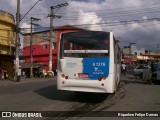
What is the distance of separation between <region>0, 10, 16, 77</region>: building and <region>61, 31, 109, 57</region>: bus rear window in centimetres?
2519

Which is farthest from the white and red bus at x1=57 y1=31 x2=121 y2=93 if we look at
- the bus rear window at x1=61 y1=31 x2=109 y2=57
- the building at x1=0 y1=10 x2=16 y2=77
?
the building at x1=0 y1=10 x2=16 y2=77

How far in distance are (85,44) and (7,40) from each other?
93.6 ft

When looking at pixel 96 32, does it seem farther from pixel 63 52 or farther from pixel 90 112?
pixel 90 112

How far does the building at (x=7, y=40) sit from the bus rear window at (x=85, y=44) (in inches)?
992

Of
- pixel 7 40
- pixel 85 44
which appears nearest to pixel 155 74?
pixel 85 44

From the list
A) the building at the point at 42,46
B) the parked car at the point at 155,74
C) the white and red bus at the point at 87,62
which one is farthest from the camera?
the building at the point at 42,46

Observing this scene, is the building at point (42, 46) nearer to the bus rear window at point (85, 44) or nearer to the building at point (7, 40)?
the building at point (7, 40)

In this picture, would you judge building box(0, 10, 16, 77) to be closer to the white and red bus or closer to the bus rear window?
the bus rear window

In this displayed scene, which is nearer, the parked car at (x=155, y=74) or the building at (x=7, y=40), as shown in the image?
the parked car at (x=155, y=74)

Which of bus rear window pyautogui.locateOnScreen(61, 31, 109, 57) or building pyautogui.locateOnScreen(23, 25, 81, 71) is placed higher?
building pyautogui.locateOnScreen(23, 25, 81, 71)

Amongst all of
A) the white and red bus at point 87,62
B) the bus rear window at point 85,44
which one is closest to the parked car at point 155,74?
the white and red bus at point 87,62

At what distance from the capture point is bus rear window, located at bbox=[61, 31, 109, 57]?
14287mm

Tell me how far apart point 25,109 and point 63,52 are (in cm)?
364

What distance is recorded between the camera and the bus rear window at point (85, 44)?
14287 millimetres
